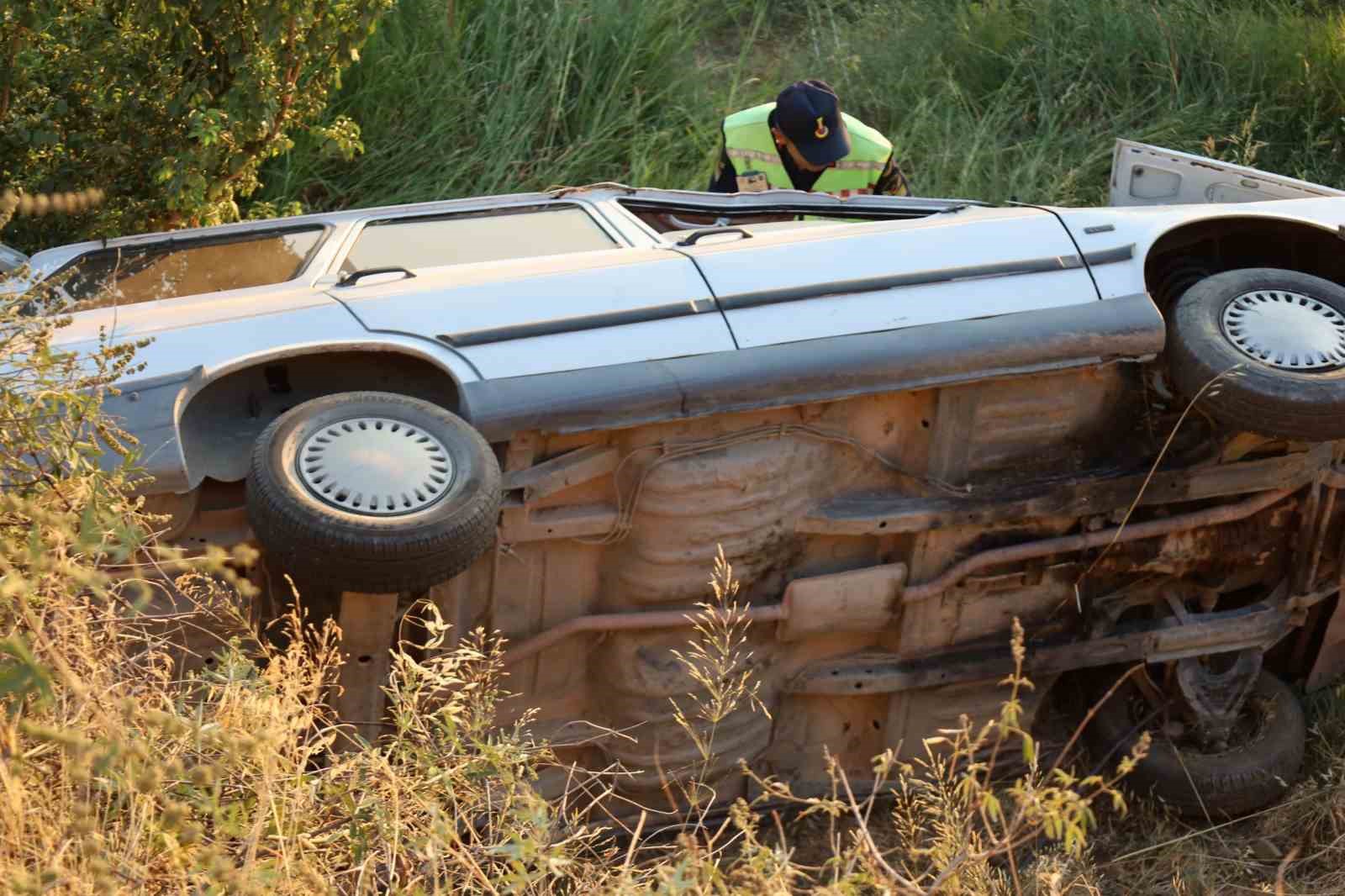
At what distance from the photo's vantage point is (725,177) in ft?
19.8

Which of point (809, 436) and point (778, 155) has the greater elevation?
point (809, 436)

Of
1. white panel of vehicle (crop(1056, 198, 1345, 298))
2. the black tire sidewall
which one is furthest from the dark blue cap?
the black tire sidewall

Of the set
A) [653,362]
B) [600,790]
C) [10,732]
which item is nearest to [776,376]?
[653,362]

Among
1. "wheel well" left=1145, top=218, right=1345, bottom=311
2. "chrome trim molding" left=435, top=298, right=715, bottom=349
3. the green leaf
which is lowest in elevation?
"wheel well" left=1145, top=218, right=1345, bottom=311

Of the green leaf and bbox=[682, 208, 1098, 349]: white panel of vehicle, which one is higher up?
the green leaf

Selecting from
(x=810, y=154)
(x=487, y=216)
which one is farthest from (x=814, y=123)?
(x=487, y=216)

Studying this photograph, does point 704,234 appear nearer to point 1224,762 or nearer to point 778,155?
point 778,155

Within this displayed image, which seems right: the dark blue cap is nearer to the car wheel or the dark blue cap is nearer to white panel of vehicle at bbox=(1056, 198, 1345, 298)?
white panel of vehicle at bbox=(1056, 198, 1345, 298)

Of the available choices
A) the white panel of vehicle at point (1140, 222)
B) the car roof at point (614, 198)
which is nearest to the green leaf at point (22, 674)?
the car roof at point (614, 198)

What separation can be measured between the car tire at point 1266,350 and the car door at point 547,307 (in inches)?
47.9

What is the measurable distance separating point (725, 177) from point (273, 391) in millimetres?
2578

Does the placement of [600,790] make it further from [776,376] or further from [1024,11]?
[1024,11]

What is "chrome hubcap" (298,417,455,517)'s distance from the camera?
340 cm

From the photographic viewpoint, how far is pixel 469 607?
3895 mm
